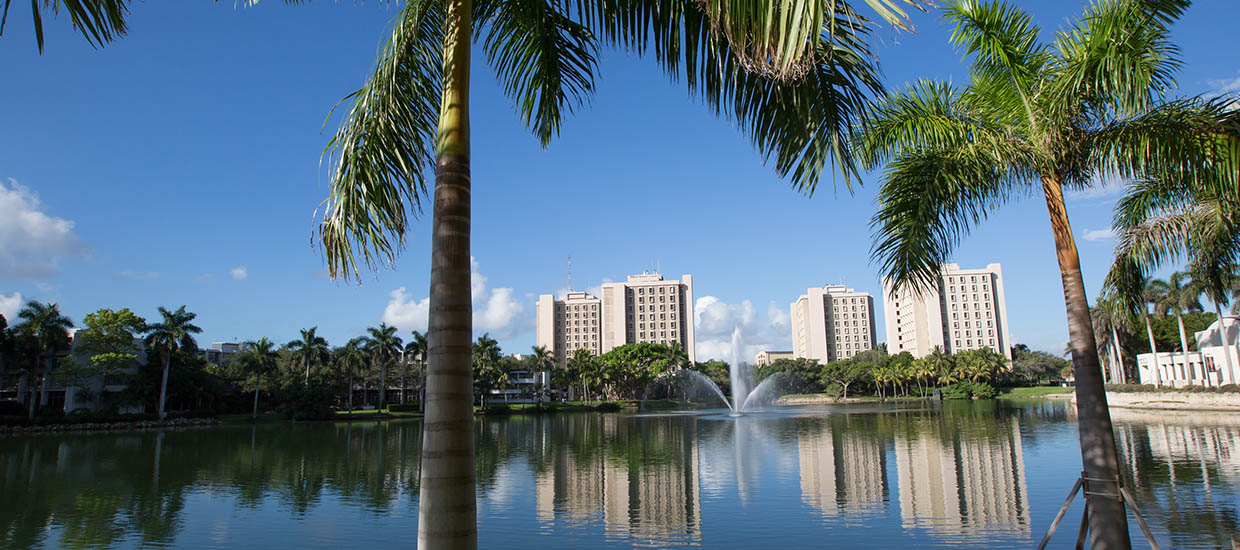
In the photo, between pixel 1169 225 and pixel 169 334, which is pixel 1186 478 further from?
pixel 169 334

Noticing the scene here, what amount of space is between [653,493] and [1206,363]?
5691 centimetres

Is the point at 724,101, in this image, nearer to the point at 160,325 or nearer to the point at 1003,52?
the point at 1003,52

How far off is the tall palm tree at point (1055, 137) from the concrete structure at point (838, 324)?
177 m

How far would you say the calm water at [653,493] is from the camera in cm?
1307

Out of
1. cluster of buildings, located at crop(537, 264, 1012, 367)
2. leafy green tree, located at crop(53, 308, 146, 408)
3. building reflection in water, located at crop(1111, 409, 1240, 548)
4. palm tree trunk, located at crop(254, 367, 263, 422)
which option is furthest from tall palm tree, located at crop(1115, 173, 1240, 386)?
cluster of buildings, located at crop(537, 264, 1012, 367)

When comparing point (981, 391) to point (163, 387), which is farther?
point (981, 391)

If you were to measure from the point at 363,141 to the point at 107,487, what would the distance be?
21419 millimetres

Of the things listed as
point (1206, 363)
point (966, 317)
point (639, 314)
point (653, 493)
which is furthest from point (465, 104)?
point (966, 317)

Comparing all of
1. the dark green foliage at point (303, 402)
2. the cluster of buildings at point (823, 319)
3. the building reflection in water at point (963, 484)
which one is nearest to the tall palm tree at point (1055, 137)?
the building reflection in water at point (963, 484)

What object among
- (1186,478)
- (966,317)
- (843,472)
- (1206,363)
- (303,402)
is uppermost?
(966,317)

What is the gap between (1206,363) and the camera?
175ft

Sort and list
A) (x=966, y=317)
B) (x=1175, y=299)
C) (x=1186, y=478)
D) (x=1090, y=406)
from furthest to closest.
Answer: (x=966, y=317) → (x=1175, y=299) → (x=1186, y=478) → (x=1090, y=406)

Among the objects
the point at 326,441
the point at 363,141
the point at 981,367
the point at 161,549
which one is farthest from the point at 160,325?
the point at 981,367

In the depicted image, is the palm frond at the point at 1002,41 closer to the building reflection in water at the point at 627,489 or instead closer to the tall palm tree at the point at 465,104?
the tall palm tree at the point at 465,104
